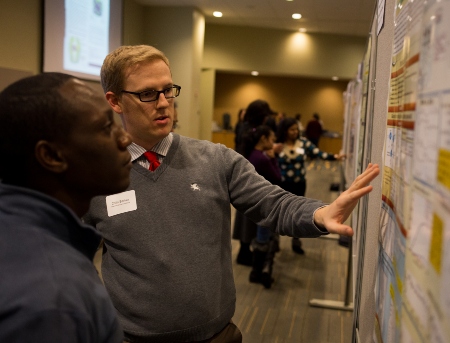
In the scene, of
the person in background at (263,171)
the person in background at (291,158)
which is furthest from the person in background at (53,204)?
the person in background at (291,158)

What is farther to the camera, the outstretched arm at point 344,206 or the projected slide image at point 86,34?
the projected slide image at point 86,34

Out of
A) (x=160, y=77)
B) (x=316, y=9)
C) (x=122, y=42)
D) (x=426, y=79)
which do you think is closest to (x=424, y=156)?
(x=426, y=79)

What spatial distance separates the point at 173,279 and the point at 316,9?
30.5 ft

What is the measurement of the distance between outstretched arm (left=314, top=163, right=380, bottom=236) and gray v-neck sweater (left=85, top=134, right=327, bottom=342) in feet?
0.38

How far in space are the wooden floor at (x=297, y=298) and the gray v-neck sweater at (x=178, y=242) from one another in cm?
210

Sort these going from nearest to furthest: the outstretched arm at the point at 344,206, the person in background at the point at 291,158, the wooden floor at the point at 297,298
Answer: the outstretched arm at the point at 344,206 → the wooden floor at the point at 297,298 → the person in background at the point at 291,158

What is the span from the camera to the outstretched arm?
1078 mm

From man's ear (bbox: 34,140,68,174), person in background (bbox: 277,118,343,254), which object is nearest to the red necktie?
man's ear (bbox: 34,140,68,174)

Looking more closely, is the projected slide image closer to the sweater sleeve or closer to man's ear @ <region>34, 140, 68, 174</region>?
the sweater sleeve

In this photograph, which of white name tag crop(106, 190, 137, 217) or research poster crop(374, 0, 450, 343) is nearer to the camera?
research poster crop(374, 0, 450, 343)

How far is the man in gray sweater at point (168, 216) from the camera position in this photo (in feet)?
4.66

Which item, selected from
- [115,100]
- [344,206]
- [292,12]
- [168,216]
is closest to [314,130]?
[292,12]

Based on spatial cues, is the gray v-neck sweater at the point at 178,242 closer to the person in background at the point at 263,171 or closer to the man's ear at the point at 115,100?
the man's ear at the point at 115,100

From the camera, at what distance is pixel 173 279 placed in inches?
55.6
